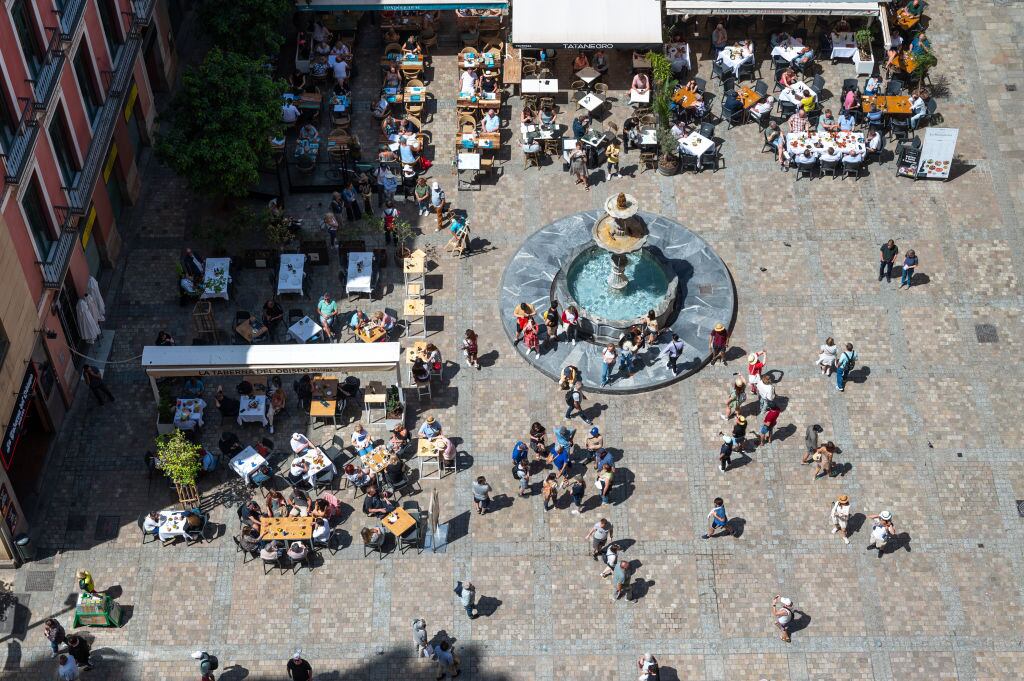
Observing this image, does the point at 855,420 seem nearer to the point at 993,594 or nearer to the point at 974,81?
the point at 993,594

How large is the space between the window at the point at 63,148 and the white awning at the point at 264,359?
6.69 meters

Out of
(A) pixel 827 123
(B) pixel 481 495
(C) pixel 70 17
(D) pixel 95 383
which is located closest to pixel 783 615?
(B) pixel 481 495

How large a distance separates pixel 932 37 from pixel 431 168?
21.9m

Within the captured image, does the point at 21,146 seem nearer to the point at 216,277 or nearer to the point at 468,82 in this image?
the point at 216,277

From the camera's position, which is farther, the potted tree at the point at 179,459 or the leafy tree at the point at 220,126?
the leafy tree at the point at 220,126

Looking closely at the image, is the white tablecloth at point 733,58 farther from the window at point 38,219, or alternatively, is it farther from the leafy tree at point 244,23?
the window at point 38,219

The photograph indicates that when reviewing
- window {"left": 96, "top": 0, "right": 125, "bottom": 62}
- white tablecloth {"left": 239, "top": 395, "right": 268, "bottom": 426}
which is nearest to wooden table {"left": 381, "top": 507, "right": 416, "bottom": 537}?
white tablecloth {"left": 239, "top": 395, "right": 268, "bottom": 426}

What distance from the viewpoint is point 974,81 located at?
5516 cm

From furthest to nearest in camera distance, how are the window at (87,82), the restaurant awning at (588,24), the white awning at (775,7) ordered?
1. the white awning at (775,7)
2. the restaurant awning at (588,24)
3. the window at (87,82)

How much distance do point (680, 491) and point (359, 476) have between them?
32.4 ft

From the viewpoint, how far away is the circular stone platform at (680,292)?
45.2 m

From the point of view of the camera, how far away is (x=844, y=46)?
181ft

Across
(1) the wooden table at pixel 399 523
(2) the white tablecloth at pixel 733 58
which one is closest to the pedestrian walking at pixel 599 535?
(1) the wooden table at pixel 399 523

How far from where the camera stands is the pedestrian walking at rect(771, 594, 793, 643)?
1518 inches
